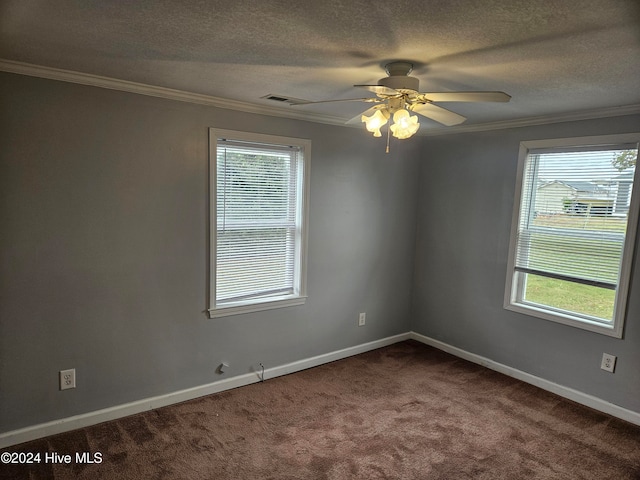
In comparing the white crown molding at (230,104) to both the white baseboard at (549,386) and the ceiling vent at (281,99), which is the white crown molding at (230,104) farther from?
the white baseboard at (549,386)

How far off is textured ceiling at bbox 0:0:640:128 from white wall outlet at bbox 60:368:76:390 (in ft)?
6.11

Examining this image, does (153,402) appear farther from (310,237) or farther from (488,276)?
(488,276)

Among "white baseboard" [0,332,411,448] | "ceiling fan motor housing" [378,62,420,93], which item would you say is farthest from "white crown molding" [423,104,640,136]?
"white baseboard" [0,332,411,448]

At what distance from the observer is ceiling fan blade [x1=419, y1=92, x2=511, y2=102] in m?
1.87

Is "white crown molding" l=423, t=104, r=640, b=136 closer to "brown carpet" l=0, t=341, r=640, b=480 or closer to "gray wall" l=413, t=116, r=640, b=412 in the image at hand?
"gray wall" l=413, t=116, r=640, b=412

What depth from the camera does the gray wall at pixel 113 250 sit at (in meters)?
2.47

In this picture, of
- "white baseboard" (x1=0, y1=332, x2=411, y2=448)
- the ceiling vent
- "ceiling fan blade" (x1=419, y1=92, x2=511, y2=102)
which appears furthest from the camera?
the ceiling vent

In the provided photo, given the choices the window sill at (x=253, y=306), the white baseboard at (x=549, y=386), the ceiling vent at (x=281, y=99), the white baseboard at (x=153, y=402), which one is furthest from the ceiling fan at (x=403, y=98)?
the white baseboard at (x=549, y=386)

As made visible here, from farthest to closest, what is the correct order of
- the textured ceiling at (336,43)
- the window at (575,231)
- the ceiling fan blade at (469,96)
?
1. the window at (575,231)
2. the ceiling fan blade at (469,96)
3. the textured ceiling at (336,43)

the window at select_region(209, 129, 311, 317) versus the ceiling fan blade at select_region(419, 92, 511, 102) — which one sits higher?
the ceiling fan blade at select_region(419, 92, 511, 102)

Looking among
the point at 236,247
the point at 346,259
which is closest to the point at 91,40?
the point at 236,247

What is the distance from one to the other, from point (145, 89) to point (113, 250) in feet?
3.54

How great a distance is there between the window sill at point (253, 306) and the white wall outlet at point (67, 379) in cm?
96

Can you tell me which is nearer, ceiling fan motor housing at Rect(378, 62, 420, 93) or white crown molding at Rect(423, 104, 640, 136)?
ceiling fan motor housing at Rect(378, 62, 420, 93)
